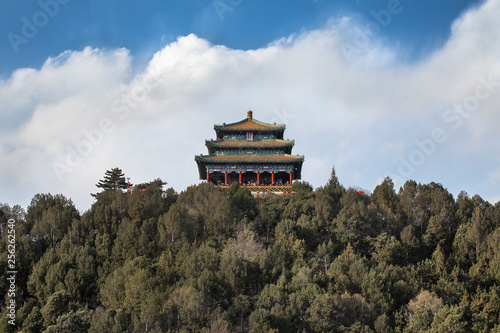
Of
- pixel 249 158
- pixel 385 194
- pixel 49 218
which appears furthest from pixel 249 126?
pixel 49 218

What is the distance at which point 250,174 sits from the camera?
68312mm

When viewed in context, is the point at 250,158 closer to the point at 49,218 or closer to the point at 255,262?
the point at 255,262

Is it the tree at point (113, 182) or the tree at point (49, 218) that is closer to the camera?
the tree at point (49, 218)

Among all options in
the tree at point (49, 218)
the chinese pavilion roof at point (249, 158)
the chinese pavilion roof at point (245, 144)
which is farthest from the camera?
the chinese pavilion roof at point (245, 144)

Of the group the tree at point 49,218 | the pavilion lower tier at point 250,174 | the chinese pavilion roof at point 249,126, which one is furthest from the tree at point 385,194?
the tree at point 49,218

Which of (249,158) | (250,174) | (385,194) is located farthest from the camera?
(250,174)

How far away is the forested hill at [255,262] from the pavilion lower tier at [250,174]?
12159 millimetres

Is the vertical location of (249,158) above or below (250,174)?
above

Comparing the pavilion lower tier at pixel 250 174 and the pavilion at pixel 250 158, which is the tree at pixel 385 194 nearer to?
the pavilion at pixel 250 158

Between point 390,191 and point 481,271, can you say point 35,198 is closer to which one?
point 390,191

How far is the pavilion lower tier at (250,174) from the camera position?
220 feet

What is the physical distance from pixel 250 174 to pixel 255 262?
27168 mm

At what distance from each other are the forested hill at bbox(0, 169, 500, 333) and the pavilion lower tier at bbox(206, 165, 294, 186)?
12159 millimetres

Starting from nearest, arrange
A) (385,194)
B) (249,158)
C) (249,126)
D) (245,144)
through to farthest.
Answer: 1. (385,194)
2. (249,158)
3. (245,144)
4. (249,126)
